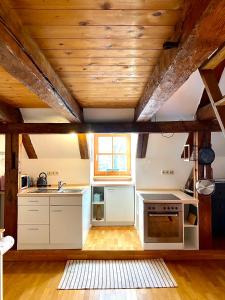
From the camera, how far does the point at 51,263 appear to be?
3871mm

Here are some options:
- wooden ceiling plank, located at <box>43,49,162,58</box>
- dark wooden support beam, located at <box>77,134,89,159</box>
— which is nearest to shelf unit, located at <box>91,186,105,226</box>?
dark wooden support beam, located at <box>77,134,89,159</box>

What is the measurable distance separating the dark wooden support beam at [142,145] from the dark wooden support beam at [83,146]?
38.9 inches

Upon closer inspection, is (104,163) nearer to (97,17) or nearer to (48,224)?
(48,224)

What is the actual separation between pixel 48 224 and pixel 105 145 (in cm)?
235

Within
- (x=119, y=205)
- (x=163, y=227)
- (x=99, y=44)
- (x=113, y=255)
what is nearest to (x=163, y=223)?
(x=163, y=227)

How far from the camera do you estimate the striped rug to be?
3148mm

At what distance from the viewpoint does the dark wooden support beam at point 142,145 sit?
4.52 meters

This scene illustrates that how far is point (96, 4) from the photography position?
1268 millimetres

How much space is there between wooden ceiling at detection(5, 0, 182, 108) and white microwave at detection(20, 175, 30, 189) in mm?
2650

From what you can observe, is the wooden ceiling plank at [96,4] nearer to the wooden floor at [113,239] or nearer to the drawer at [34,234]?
the drawer at [34,234]

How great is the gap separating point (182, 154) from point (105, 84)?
2.66 metres

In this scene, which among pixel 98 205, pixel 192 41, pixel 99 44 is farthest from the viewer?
pixel 98 205

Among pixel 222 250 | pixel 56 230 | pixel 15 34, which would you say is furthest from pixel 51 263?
pixel 15 34

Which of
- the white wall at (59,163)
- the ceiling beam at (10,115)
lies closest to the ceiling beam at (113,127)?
the ceiling beam at (10,115)
